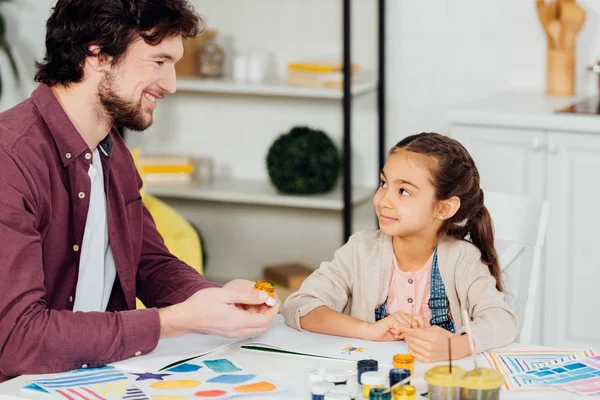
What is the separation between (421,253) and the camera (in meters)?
2.00

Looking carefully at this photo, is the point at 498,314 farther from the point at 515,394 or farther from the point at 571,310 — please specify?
the point at 571,310

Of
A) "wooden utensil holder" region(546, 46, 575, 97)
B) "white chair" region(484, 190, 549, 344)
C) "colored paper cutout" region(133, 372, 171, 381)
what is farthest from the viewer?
"wooden utensil holder" region(546, 46, 575, 97)

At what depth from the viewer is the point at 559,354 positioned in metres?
1.67

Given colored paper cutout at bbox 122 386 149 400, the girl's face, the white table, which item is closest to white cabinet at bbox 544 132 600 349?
the girl's face

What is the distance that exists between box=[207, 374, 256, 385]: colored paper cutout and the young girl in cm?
31

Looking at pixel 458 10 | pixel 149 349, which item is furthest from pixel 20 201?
pixel 458 10

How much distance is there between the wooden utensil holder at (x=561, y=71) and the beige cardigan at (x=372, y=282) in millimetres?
1690

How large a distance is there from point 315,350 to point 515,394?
14.5 inches

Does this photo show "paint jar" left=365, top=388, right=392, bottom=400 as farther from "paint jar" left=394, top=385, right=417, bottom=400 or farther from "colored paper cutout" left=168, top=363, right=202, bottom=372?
"colored paper cutout" left=168, top=363, right=202, bottom=372

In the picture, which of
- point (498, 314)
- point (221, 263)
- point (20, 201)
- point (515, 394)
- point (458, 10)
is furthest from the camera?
point (221, 263)

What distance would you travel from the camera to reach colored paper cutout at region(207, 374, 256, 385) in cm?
153

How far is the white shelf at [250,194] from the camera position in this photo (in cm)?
380

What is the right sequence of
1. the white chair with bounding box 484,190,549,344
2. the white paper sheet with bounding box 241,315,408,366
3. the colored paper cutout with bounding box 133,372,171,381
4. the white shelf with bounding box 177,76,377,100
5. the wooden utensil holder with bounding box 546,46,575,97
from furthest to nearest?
the white shelf with bounding box 177,76,377,100 → the wooden utensil holder with bounding box 546,46,575,97 → the white chair with bounding box 484,190,549,344 → the white paper sheet with bounding box 241,315,408,366 → the colored paper cutout with bounding box 133,372,171,381

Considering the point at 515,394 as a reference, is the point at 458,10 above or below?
above
